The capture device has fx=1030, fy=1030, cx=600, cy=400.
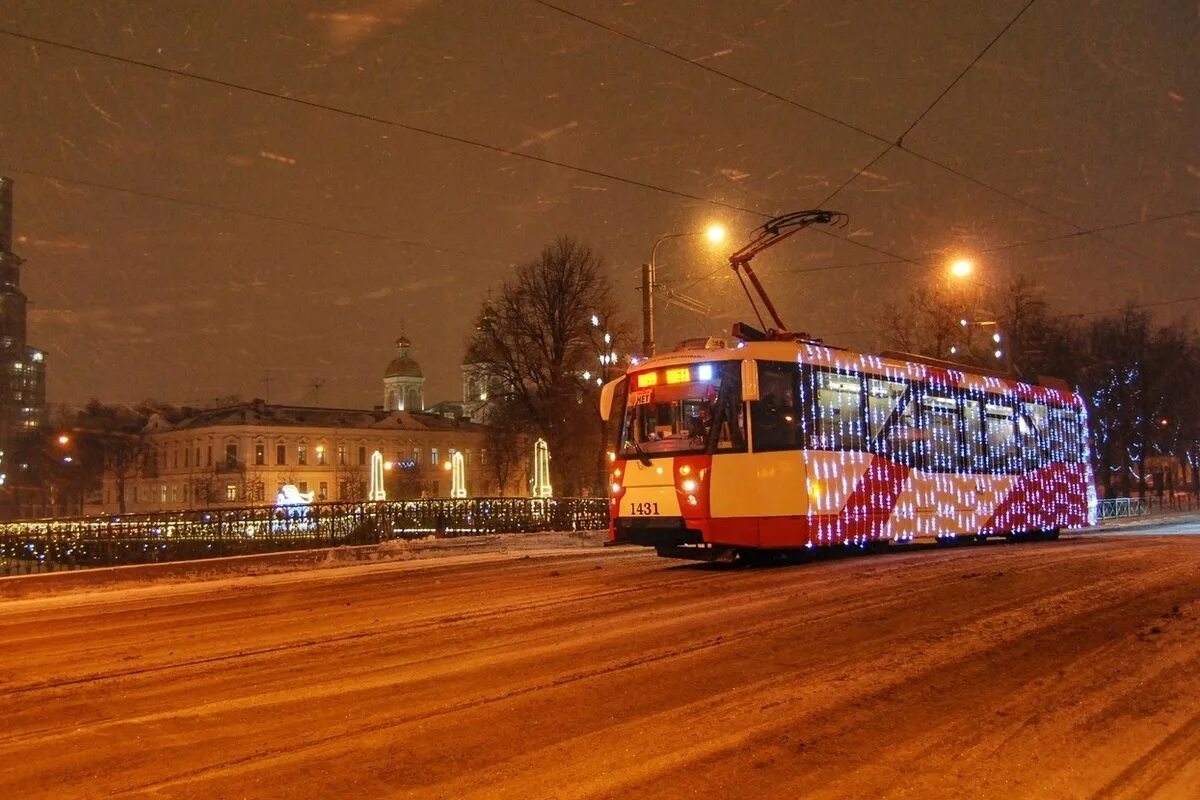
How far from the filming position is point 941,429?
62.7ft

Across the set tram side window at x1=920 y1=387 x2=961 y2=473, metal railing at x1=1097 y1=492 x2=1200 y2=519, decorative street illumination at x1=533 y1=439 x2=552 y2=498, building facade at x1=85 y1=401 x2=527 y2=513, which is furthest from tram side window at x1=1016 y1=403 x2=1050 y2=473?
building facade at x1=85 y1=401 x2=527 y2=513

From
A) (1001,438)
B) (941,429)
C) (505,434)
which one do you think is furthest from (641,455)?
(505,434)

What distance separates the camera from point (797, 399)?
15570 mm

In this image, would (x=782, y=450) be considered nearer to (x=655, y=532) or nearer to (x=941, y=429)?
(x=655, y=532)

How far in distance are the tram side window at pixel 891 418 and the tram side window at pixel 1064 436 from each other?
7.19 m

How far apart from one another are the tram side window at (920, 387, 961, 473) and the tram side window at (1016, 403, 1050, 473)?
3222 mm

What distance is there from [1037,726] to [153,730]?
5397 millimetres

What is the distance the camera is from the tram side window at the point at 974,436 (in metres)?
19.9

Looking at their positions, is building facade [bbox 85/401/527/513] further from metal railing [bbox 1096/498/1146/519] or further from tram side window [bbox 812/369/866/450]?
tram side window [bbox 812/369/866/450]

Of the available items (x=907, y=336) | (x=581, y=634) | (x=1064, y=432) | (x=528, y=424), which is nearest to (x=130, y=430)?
(x=528, y=424)

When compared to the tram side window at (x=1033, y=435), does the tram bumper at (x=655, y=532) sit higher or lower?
lower

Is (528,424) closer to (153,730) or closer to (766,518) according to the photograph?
(766,518)

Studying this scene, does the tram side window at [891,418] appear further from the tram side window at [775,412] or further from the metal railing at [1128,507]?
the metal railing at [1128,507]

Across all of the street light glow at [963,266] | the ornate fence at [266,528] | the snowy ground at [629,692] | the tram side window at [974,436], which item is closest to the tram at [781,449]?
the tram side window at [974,436]
